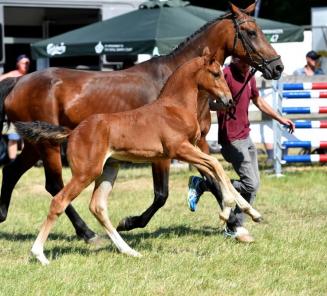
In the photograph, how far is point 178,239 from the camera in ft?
27.0

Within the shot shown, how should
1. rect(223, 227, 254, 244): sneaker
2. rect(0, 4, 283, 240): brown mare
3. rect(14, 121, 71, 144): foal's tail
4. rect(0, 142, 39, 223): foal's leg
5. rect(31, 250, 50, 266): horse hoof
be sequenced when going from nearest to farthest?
rect(31, 250, 50, 266): horse hoof
rect(14, 121, 71, 144): foal's tail
rect(223, 227, 254, 244): sneaker
rect(0, 4, 283, 240): brown mare
rect(0, 142, 39, 223): foal's leg

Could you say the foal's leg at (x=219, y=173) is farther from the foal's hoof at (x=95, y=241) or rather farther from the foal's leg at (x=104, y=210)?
the foal's hoof at (x=95, y=241)

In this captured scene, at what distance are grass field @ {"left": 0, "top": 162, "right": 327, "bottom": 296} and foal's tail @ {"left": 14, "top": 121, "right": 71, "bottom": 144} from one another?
3.40 ft

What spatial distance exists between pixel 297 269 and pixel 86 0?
10.8 m

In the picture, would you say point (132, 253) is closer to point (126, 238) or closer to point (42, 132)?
point (126, 238)

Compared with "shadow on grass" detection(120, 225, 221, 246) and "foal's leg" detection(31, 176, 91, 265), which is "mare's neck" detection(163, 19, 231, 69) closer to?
"shadow on grass" detection(120, 225, 221, 246)

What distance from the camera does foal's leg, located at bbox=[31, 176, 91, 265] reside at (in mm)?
6988

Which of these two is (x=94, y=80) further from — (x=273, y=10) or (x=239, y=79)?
(x=273, y=10)

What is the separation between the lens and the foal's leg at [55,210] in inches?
275

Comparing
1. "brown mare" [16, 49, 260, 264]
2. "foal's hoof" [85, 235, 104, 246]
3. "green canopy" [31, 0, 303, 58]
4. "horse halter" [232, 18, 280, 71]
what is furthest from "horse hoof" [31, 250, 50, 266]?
"green canopy" [31, 0, 303, 58]

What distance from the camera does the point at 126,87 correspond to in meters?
8.48

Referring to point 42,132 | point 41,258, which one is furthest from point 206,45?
point 41,258

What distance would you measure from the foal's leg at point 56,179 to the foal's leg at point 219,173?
1.69m

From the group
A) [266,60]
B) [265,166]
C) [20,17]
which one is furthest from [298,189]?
[20,17]
